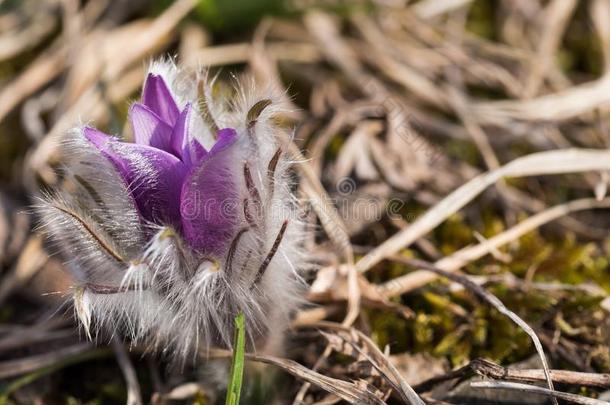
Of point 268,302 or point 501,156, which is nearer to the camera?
point 268,302

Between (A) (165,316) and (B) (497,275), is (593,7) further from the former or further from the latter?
(A) (165,316)

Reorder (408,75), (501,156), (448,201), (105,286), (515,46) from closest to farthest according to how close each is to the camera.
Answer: (105,286), (448,201), (501,156), (408,75), (515,46)

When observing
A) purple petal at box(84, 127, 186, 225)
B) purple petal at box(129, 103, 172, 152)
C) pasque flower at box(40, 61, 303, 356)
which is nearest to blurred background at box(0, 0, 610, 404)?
pasque flower at box(40, 61, 303, 356)

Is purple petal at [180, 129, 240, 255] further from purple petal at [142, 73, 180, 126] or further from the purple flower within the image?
purple petal at [142, 73, 180, 126]

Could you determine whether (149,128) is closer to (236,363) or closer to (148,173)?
(148,173)

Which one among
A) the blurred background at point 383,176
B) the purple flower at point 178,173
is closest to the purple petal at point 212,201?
the purple flower at point 178,173

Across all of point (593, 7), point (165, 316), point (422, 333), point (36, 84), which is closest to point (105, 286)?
point (165, 316)
